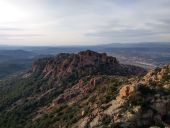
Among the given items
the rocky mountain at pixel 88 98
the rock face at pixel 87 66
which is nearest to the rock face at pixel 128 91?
the rocky mountain at pixel 88 98

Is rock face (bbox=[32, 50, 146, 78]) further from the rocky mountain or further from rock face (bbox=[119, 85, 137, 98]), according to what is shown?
rock face (bbox=[119, 85, 137, 98])

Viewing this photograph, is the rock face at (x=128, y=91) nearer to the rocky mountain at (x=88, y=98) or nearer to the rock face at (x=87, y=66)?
the rocky mountain at (x=88, y=98)

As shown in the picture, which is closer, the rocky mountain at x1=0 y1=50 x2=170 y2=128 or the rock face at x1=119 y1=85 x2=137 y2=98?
the rocky mountain at x1=0 y1=50 x2=170 y2=128

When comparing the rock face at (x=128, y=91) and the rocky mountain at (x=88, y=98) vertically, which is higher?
the rock face at (x=128, y=91)

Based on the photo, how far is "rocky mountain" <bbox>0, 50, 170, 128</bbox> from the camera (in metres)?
51.9

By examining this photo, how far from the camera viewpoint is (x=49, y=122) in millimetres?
83062

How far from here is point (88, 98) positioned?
9131cm

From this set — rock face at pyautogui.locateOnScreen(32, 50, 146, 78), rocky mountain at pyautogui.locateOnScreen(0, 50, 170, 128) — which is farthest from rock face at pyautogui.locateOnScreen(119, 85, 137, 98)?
rock face at pyautogui.locateOnScreen(32, 50, 146, 78)

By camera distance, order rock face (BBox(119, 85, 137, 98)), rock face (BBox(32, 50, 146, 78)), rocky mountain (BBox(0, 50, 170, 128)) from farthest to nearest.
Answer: rock face (BBox(32, 50, 146, 78)) < rock face (BBox(119, 85, 137, 98)) < rocky mountain (BBox(0, 50, 170, 128))

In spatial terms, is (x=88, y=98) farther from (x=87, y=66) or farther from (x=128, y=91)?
(x=87, y=66)

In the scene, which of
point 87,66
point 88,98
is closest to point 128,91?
point 88,98

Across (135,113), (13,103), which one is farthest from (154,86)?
(13,103)

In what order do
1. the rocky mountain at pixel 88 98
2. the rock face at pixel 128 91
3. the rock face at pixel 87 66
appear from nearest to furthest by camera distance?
the rocky mountain at pixel 88 98, the rock face at pixel 128 91, the rock face at pixel 87 66

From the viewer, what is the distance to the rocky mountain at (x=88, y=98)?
51938mm
